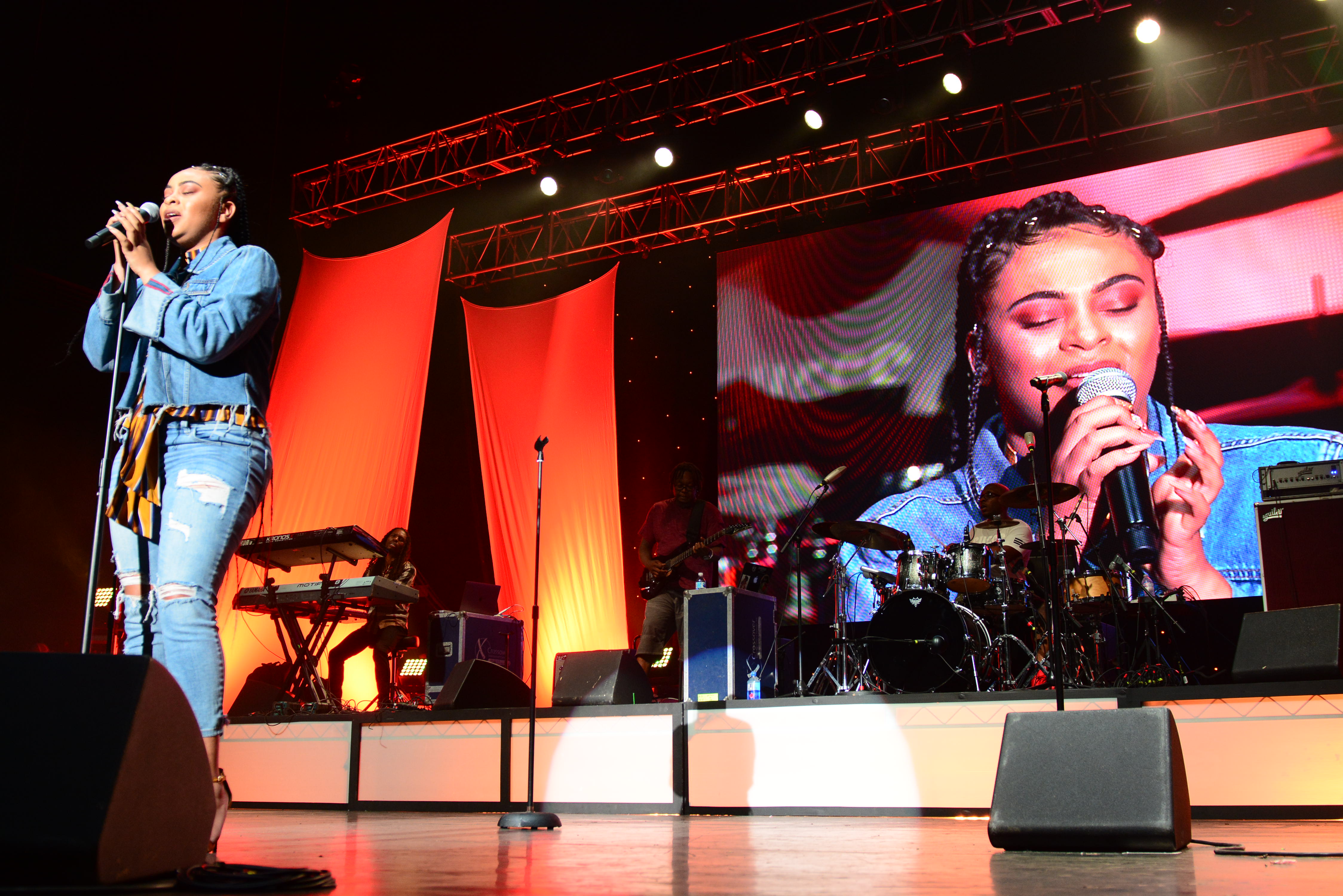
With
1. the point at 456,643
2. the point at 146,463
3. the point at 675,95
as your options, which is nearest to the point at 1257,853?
the point at 146,463

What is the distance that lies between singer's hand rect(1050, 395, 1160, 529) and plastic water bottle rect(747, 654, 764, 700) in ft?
7.72

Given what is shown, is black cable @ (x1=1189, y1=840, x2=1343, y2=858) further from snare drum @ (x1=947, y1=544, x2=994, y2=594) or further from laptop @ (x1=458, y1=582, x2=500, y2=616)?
laptop @ (x1=458, y1=582, x2=500, y2=616)

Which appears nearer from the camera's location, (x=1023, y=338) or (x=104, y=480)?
(x=104, y=480)

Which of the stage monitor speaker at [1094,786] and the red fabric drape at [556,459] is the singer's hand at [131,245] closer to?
the stage monitor speaker at [1094,786]

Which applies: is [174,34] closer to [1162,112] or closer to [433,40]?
[433,40]

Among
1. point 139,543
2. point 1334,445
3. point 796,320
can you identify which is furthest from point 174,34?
point 1334,445

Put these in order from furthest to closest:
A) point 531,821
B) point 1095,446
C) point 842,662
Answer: point 1095,446 < point 842,662 < point 531,821

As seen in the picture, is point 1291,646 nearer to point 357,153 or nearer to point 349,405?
point 349,405

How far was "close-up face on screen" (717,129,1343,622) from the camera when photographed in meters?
5.98

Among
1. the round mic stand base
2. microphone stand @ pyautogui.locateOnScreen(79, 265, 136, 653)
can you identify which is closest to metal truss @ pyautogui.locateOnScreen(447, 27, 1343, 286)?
the round mic stand base

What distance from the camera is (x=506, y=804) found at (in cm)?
446

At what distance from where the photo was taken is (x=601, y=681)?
4566 mm

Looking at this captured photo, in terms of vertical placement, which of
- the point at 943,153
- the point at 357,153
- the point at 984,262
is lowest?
the point at 984,262

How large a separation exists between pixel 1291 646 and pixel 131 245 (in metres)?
3.69
